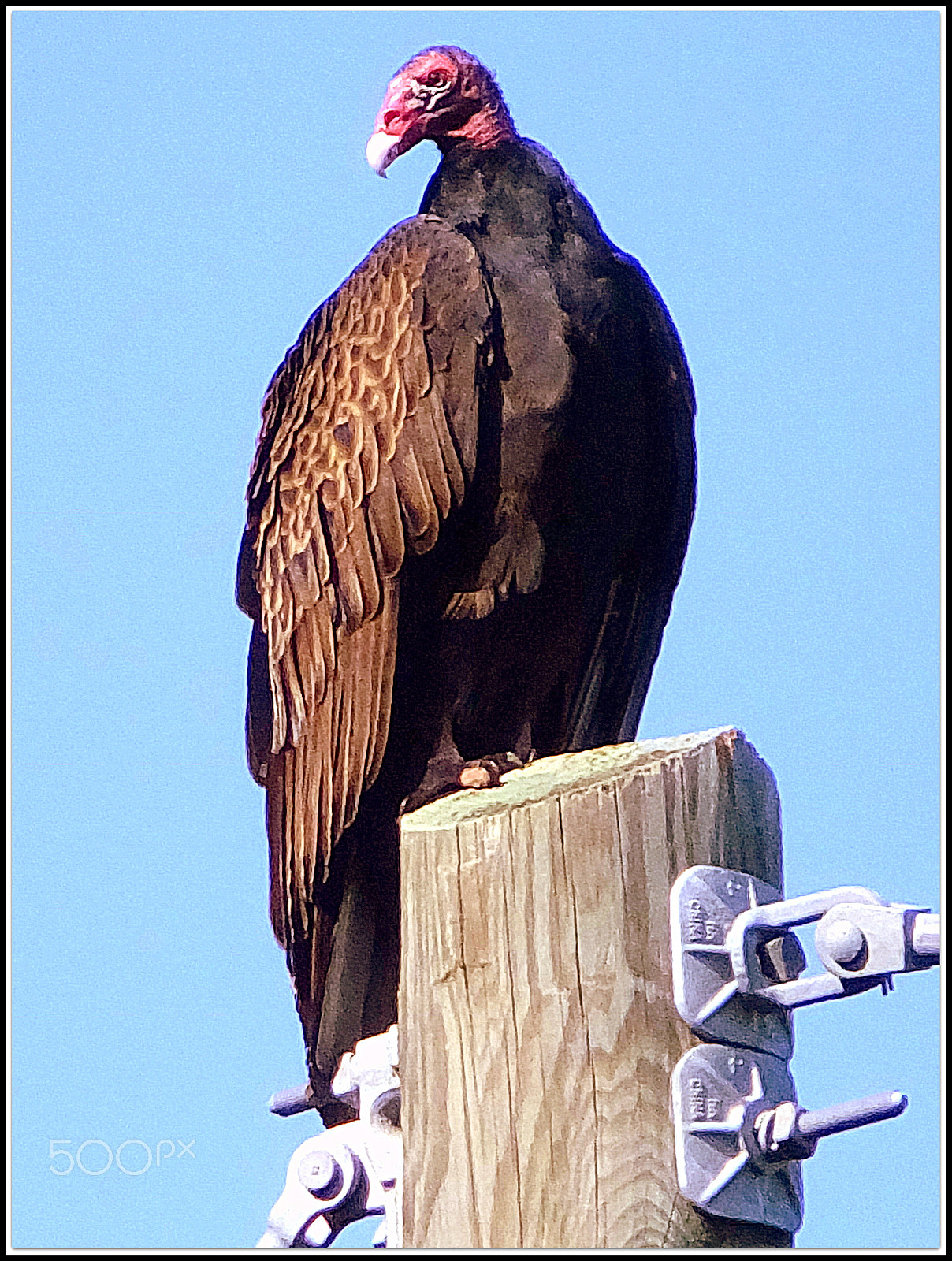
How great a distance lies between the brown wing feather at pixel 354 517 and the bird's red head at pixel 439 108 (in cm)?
36

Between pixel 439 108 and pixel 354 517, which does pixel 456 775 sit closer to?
pixel 354 517

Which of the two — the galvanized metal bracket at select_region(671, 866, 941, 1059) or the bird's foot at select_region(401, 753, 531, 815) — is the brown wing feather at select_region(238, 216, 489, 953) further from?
the galvanized metal bracket at select_region(671, 866, 941, 1059)

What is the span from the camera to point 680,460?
454cm

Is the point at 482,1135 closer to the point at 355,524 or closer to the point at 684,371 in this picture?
the point at 355,524

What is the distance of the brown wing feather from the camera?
4227 millimetres

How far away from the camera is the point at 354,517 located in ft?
14.2

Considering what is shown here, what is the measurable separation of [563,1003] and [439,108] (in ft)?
8.85

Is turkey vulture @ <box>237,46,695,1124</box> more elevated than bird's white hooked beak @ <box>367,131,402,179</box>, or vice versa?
bird's white hooked beak @ <box>367,131,402,179</box>

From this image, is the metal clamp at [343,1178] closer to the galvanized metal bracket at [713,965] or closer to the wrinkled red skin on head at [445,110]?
the galvanized metal bracket at [713,965]

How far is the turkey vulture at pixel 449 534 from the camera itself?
4234 millimetres

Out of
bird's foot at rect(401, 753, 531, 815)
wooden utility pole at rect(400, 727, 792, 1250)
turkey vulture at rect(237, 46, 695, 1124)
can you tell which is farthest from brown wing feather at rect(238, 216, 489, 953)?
wooden utility pole at rect(400, 727, 792, 1250)

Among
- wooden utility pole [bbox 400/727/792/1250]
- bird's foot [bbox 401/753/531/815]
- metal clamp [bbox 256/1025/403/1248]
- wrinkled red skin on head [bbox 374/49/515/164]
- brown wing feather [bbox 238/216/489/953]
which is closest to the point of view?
wooden utility pole [bbox 400/727/792/1250]

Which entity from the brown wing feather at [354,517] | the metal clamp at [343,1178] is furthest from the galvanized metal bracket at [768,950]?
the brown wing feather at [354,517]

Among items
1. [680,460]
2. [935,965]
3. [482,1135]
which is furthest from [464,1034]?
[680,460]
